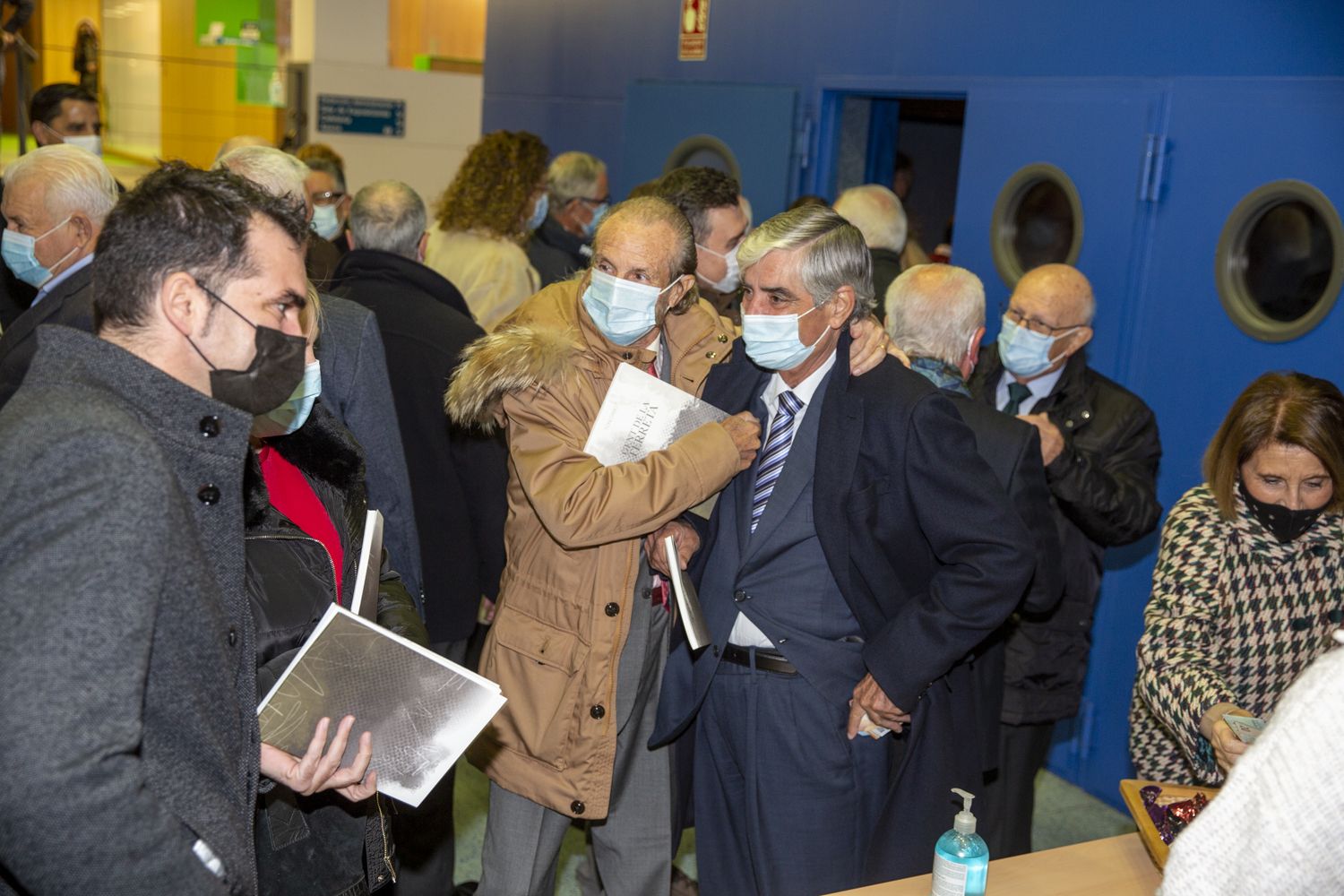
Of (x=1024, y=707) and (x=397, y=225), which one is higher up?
(x=397, y=225)

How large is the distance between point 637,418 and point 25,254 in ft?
6.76

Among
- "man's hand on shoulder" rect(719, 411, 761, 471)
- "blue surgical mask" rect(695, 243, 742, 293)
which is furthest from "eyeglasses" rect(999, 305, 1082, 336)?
"man's hand on shoulder" rect(719, 411, 761, 471)

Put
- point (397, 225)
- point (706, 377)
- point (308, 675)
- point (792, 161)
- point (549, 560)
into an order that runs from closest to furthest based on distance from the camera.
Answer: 1. point (308, 675)
2. point (549, 560)
3. point (706, 377)
4. point (397, 225)
5. point (792, 161)

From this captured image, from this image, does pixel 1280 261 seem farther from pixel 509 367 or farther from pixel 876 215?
pixel 509 367

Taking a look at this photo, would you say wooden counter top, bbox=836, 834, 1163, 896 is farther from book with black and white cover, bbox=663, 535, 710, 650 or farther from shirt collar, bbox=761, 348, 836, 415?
shirt collar, bbox=761, 348, 836, 415

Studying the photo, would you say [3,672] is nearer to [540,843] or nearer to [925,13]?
[540,843]

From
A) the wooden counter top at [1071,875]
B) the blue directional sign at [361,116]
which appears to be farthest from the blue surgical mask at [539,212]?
the blue directional sign at [361,116]

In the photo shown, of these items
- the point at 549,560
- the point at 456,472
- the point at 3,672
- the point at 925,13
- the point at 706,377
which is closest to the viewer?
the point at 3,672

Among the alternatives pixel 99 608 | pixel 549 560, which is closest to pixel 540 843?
pixel 549 560

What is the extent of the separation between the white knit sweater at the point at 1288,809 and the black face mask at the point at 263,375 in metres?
1.34

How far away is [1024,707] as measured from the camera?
346 centimetres

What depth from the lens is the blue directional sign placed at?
920 centimetres

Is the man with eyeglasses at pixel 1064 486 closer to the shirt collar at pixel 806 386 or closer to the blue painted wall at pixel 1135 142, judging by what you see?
the blue painted wall at pixel 1135 142

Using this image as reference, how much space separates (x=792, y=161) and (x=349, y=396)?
10.8 ft
